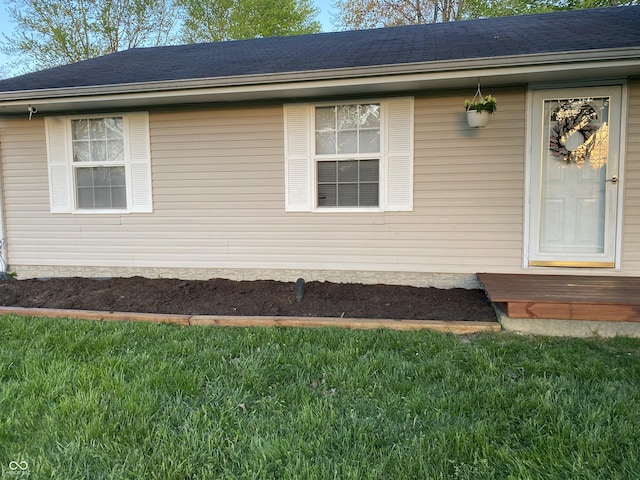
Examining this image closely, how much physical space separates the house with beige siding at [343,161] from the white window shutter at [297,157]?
0.06 feet

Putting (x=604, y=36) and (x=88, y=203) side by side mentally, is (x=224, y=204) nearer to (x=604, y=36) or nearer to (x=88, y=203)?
(x=88, y=203)

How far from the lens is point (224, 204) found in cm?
543

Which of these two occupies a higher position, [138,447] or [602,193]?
[602,193]

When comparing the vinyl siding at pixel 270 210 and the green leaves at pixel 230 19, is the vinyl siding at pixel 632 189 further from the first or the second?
the green leaves at pixel 230 19

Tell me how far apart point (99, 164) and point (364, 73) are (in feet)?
12.4

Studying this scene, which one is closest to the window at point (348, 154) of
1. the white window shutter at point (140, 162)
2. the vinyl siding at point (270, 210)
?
the vinyl siding at point (270, 210)

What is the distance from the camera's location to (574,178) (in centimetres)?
463

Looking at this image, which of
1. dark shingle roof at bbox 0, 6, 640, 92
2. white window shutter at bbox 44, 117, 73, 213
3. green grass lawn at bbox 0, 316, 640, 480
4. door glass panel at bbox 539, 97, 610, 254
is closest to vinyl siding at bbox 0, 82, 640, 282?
white window shutter at bbox 44, 117, 73, 213

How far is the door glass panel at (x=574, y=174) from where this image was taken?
4531 mm

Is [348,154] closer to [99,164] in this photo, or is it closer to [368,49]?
[368,49]

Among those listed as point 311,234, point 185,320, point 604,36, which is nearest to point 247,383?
point 185,320

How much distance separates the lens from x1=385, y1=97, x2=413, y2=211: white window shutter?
4852 millimetres

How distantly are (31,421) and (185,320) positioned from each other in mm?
1744

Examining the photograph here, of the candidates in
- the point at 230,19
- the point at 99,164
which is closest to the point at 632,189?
the point at 99,164
